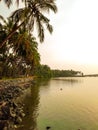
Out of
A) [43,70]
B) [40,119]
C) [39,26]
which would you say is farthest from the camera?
[43,70]

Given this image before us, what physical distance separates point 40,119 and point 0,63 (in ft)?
102

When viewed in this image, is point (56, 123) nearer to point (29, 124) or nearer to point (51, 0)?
point (29, 124)

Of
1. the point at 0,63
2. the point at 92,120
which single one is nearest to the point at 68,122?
the point at 92,120

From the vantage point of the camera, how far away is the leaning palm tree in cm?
1884

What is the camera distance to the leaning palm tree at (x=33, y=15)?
18.8 m

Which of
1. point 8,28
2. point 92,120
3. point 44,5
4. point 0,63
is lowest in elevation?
point 92,120

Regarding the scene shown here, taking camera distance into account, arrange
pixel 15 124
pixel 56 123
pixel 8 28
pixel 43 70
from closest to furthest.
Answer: pixel 15 124 → pixel 56 123 → pixel 8 28 → pixel 43 70

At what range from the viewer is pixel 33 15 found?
19844 mm

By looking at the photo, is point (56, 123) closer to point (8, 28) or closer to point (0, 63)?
point (8, 28)

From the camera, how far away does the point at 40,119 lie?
1886cm

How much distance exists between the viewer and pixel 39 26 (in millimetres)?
20234

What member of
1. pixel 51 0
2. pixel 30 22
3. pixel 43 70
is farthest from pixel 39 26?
pixel 43 70

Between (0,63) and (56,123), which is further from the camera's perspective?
(0,63)

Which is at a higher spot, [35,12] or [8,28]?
[8,28]
